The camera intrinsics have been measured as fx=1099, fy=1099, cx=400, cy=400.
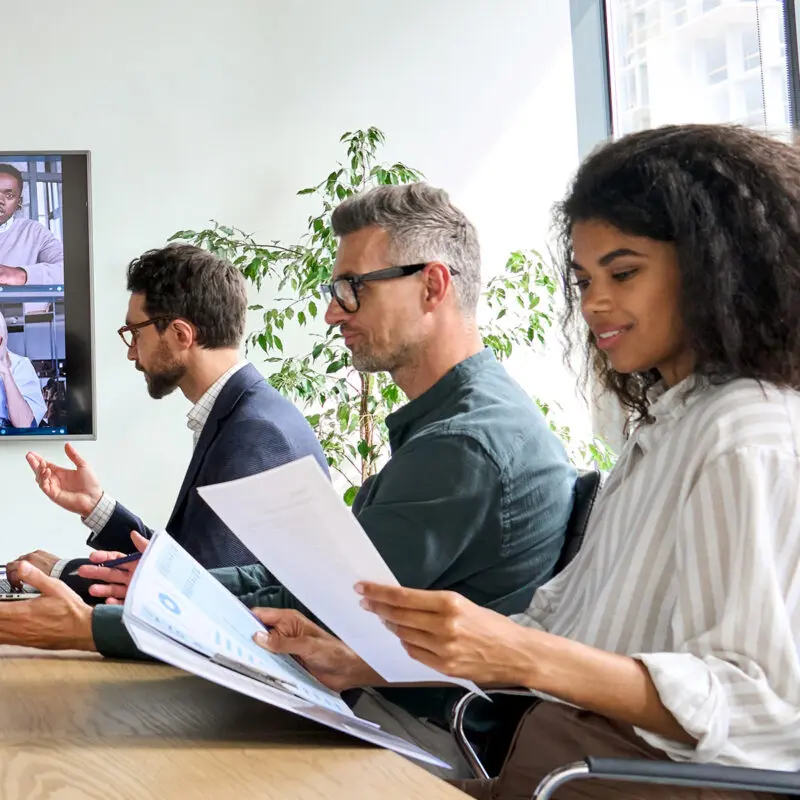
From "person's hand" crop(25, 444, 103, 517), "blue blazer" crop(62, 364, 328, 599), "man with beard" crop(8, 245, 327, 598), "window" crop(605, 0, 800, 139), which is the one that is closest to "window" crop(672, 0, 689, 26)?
"window" crop(605, 0, 800, 139)

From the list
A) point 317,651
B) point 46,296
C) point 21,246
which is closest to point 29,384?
point 46,296

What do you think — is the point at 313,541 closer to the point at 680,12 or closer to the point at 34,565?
the point at 34,565

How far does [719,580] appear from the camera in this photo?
0.99 metres

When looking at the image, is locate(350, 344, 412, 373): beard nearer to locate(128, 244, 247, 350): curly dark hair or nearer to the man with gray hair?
the man with gray hair

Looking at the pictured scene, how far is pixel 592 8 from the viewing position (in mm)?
4309

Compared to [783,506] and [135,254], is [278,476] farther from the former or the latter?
[135,254]

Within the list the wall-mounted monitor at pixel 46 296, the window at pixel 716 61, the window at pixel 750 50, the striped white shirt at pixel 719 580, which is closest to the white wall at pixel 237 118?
the wall-mounted monitor at pixel 46 296

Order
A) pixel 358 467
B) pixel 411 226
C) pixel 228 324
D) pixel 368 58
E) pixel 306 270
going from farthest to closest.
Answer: pixel 368 58 < pixel 358 467 < pixel 306 270 < pixel 228 324 < pixel 411 226

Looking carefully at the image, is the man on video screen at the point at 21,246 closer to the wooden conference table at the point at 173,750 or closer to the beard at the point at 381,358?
the beard at the point at 381,358

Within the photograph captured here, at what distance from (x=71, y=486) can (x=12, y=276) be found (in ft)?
5.93

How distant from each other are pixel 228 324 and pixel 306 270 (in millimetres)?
1086

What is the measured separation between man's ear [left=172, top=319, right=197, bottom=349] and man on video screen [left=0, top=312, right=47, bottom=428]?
5.23 feet

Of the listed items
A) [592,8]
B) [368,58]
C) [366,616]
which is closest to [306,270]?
[368,58]

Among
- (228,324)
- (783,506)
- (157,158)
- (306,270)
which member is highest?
(157,158)
